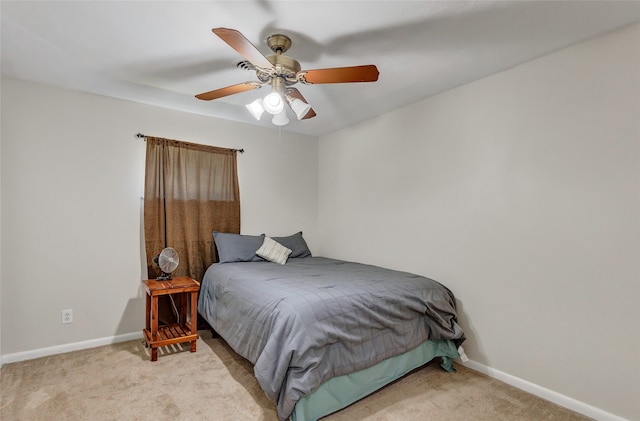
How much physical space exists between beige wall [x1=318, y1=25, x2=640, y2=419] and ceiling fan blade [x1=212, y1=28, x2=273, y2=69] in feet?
5.70

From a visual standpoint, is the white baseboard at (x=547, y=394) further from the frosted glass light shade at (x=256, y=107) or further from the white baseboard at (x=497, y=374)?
the frosted glass light shade at (x=256, y=107)

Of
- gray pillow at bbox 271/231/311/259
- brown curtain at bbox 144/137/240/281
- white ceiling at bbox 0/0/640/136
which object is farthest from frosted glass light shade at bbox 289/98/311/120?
gray pillow at bbox 271/231/311/259

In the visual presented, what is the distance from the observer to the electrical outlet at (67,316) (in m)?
2.73

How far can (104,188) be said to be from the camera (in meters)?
2.93

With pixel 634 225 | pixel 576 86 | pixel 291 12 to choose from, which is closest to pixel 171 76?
pixel 291 12

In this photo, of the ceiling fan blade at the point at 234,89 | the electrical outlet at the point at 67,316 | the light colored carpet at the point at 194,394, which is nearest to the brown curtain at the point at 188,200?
the electrical outlet at the point at 67,316

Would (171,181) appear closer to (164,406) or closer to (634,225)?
(164,406)

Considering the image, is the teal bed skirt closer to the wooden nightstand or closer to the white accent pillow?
the wooden nightstand

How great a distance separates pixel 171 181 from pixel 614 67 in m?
3.56

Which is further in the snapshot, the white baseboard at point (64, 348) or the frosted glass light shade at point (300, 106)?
the white baseboard at point (64, 348)

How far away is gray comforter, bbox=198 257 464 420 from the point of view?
5.73 ft

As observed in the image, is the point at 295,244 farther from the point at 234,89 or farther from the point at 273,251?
the point at 234,89

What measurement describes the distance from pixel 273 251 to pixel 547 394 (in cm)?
254

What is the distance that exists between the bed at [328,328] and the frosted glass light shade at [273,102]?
3.97 ft
